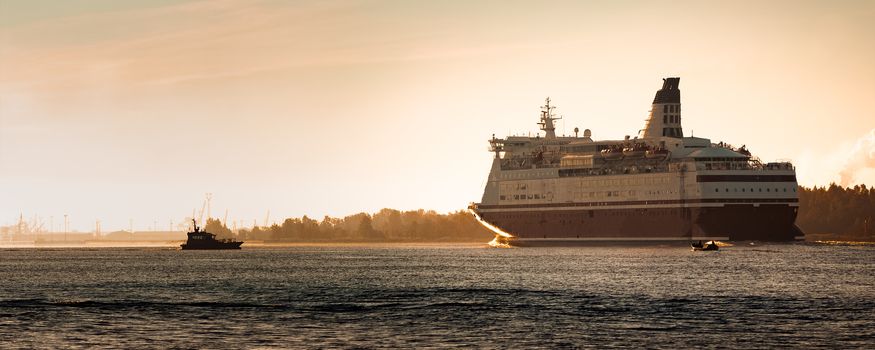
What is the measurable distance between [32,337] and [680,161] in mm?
137018

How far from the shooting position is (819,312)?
276 ft

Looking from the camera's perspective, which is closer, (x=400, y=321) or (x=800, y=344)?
(x=800, y=344)

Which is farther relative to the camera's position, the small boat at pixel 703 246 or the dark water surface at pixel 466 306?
the small boat at pixel 703 246

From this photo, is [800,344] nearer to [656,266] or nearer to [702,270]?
[702,270]

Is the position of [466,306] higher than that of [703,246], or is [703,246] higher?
[703,246]

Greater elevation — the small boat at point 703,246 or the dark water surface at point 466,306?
the small boat at point 703,246

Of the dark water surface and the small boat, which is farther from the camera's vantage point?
the small boat

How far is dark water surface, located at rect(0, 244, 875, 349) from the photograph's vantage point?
7281 cm

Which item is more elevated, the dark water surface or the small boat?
the small boat

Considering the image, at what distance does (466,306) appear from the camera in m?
93.0

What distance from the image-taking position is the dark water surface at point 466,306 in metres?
72.8

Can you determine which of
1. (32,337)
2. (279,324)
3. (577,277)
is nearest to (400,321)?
(279,324)

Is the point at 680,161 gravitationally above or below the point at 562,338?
above

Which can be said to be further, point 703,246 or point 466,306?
point 703,246
